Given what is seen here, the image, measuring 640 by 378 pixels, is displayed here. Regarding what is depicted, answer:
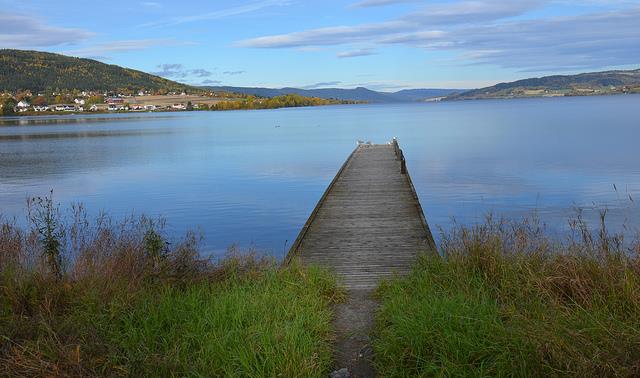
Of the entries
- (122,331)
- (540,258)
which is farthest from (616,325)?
(122,331)

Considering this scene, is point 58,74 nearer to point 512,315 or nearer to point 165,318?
point 165,318

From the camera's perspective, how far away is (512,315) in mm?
5004

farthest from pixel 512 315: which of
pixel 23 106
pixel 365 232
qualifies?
pixel 23 106

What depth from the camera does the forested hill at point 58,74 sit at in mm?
155000

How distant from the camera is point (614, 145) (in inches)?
1446

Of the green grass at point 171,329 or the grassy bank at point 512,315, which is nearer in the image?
the grassy bank at point 512,315

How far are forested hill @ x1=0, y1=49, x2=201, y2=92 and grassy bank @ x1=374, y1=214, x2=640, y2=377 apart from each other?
6574 inches

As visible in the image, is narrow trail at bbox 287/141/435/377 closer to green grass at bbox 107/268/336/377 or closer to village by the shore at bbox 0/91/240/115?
green grass at bbox 107/268/336/377

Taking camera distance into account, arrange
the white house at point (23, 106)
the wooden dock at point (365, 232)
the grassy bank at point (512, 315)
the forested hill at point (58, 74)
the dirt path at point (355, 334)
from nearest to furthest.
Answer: the grassy bank at point (512, 315) → the dirt path at point (355, 334) → the wooden dock at point (365, 232) → the white house at point (23, 106) → the forested hill at point (58, 74)

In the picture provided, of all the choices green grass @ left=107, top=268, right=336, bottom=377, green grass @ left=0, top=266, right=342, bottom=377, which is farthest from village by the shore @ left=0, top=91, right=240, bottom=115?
green grass @ left=107, top=268, right=336, bottom=377

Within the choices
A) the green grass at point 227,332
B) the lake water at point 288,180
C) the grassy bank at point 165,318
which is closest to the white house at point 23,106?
the lake water at point 288,180

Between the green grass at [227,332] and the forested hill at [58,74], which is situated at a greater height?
the forested hill at [58,74]

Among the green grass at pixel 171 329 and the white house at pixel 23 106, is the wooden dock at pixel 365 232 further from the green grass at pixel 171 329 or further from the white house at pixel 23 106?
the white house at pixel 23 106

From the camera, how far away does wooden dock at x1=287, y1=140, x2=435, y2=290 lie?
843 cm
